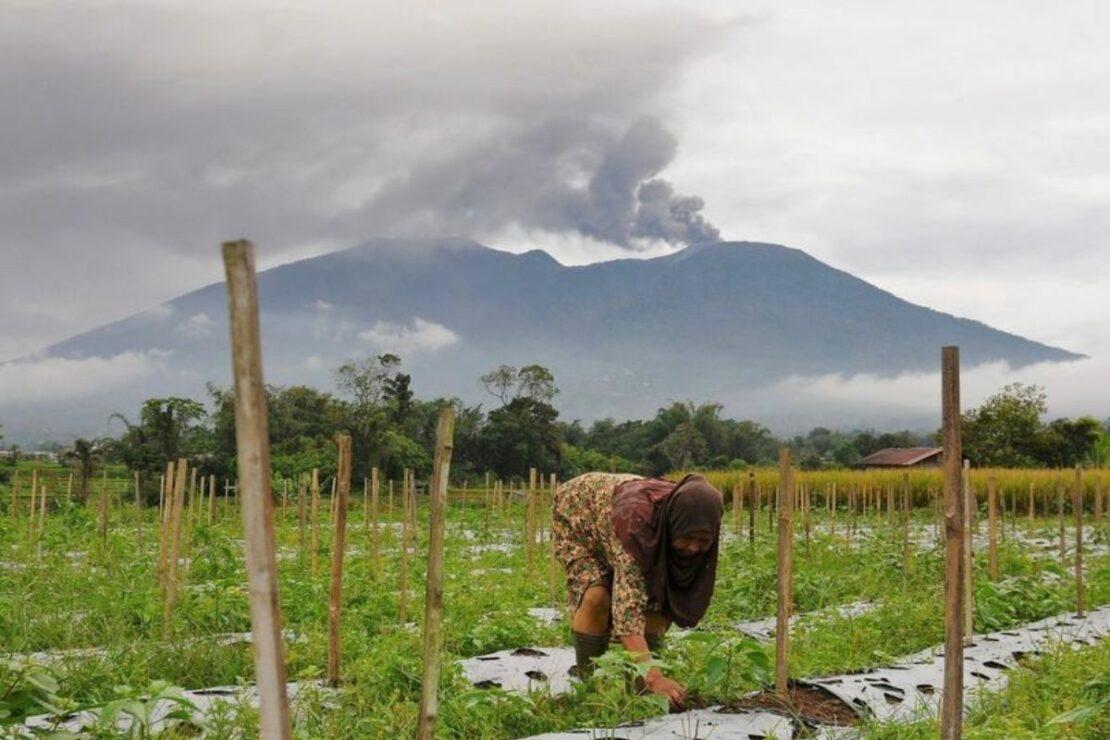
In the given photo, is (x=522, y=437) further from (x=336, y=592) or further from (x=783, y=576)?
(x=783, y=576)

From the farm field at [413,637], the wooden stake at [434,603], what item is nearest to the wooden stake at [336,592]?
the farm field at [413,637]

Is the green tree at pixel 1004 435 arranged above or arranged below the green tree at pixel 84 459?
above

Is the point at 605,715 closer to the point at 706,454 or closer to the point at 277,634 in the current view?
the point at 277,634

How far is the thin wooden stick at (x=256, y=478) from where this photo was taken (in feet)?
4.60

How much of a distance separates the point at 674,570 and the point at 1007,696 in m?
1.65

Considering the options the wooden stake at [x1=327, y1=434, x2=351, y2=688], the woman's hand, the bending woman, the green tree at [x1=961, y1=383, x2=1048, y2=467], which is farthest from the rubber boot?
the green tree at [x1=961, y1=383, x2=1048, y2=467]

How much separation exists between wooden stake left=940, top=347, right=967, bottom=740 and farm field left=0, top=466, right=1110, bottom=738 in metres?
0.56

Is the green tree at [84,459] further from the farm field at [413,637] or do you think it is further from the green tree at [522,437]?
the green tree at [522,437]

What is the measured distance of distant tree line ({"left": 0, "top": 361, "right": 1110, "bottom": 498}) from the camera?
1095 inches

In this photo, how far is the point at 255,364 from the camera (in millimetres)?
1418

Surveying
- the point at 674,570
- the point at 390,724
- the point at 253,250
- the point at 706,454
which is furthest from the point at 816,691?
the point at 706,454

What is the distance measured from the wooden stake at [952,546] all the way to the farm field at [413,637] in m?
0.56

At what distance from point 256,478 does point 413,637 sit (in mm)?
4651

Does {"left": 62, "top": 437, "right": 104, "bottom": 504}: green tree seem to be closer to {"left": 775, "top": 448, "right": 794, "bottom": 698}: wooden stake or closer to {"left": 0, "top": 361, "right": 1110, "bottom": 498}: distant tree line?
{"left": 0, "top": 361, "right": 1110, "bottom": 498}: distant tree line
